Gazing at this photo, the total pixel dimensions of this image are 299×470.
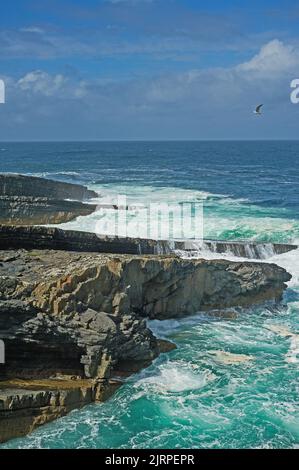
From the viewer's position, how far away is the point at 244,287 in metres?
26.3

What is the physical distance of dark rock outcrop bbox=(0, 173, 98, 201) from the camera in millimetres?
47031

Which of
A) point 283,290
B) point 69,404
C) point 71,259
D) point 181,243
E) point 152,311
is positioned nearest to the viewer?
point 69,404

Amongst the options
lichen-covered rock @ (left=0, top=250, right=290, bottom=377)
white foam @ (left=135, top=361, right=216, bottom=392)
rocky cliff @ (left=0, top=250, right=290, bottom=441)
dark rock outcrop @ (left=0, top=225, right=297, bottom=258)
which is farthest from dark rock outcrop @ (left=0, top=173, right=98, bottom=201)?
white foam @ (left=135, top=361, right=216, bottom=392)

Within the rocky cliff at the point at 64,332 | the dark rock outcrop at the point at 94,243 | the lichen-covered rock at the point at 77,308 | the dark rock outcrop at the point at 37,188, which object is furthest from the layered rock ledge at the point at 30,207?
the rocky cliff at the point at 64,332

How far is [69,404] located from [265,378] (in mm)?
6864

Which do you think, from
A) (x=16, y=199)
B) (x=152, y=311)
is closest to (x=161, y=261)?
(x=152, y=311)

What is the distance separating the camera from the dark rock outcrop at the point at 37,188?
4703cm

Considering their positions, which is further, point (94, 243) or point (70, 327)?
point (94, 243)

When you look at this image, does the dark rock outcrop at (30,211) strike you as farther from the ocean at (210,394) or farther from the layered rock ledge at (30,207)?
the ocean at (210,394)

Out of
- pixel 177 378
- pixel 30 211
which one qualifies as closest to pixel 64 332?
pixel 177 378

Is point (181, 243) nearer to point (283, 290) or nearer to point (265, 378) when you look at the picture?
point (283, 290)

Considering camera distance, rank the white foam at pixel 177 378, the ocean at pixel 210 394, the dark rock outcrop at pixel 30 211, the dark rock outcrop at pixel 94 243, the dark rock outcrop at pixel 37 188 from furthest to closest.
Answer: the dark rock outcrop at pixel 37 188 → the dark rock outcrop at pixel 30 211 → the dark rock outcrop at pixel 94 243 → the white foam at pixel 177 378 → the ocean at pixel 210 394

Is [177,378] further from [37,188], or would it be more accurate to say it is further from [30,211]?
[37,188]

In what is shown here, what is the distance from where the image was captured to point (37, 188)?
4881cm
